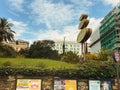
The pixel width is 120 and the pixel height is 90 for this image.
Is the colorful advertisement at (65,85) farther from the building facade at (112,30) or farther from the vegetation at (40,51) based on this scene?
the building facade at (112,30)

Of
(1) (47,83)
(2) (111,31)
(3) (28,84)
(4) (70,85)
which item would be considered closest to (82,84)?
(4) (70,85)

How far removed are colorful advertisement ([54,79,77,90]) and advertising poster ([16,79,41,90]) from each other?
130 cm

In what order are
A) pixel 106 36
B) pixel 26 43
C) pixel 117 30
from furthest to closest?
pixel 26 43 → pixel 106 36 → pixel 117 30

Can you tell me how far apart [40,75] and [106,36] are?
76.5 metres

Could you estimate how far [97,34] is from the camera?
10619 cm

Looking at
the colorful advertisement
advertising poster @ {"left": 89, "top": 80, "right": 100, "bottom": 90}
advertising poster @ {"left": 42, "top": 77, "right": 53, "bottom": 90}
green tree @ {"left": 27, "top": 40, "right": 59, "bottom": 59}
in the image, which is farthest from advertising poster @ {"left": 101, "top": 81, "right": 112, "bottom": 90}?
green tree @ {"left": 27, "top": 40, "right": 59, "bottom": 59}

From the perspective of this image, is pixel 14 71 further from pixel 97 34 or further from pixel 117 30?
pixel 97 34

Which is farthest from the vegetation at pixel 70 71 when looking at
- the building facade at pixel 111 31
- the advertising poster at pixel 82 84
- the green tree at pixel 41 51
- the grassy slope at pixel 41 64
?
the building facade at pixel 111 31

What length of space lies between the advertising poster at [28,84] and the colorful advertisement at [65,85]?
4.26ft

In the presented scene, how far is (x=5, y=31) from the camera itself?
49.3m

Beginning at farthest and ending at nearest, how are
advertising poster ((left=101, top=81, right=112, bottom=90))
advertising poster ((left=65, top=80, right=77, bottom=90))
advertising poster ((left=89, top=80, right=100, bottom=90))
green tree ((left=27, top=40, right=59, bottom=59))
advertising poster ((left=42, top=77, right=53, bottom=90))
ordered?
1. green tree ((left=27, top=40, right=59, bottom=59))
2. advertising poster ((left=101, top=81, right=112, bottom=90))
3. advertising poster ((left=89, top=80, right=100, bottom=90))
4. advertising poster ((left=65, top=80, right=77, bottom=90))
5. advertising poster ((left=42, top=77, right=53, bottom=90))

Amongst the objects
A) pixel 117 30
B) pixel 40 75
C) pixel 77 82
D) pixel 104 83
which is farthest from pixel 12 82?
pixel 117 30

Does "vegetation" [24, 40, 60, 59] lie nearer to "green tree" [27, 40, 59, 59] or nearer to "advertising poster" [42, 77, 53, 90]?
"green tree" [27, 40, 59, 59]

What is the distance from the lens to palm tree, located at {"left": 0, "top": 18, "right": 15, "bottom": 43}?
48859mm
